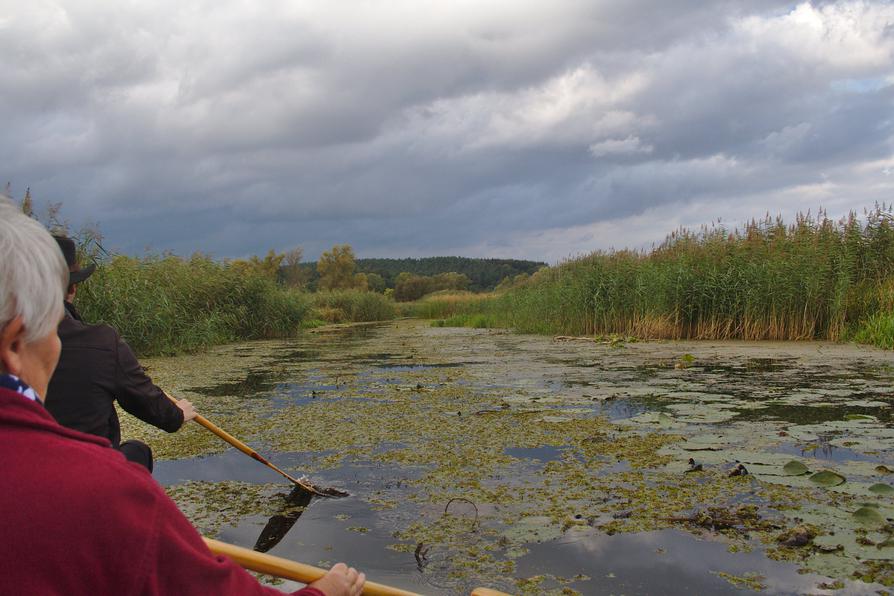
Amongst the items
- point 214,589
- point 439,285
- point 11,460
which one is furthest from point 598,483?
point 439,285

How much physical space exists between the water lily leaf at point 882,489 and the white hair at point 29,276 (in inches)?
133

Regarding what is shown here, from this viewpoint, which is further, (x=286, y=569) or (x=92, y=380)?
(x=92, y=380)

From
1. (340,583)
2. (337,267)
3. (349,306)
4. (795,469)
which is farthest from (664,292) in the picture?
(337,267)

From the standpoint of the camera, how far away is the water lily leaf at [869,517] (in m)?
2.82

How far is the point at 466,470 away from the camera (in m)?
3.95

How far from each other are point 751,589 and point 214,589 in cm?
193

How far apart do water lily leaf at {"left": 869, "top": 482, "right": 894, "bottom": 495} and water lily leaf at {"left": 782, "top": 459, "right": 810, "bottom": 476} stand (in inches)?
13.6

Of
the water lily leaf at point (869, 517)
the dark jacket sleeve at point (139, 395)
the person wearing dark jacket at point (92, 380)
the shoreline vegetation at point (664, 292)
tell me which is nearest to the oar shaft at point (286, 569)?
the person wearing dark jacket at point (92, 380)

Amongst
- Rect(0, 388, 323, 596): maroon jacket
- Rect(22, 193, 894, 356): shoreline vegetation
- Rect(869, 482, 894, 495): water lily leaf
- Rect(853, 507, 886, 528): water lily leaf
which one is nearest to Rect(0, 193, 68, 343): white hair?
Rect(0, 388, 323, 596): maroon jacket

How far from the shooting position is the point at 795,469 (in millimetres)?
3521

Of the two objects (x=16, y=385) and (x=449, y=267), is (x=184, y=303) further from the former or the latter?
(x=449, y=267)

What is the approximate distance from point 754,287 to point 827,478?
857 cm

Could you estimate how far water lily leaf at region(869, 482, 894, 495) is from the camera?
10.3 feet

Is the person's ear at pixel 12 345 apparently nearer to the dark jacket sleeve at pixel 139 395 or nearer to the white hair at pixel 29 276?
the white hair at pixel 29 276
